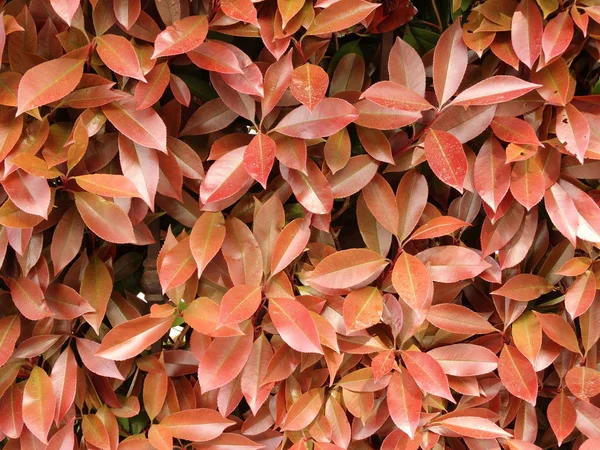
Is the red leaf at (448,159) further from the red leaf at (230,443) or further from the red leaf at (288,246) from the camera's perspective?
the red leaf at (230,443)

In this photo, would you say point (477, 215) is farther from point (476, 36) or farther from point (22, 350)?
point (22, 350)

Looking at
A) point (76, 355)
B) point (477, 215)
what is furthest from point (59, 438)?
point (477, 215)

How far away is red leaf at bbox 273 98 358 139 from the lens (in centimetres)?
74

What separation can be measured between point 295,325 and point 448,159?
0.98ft

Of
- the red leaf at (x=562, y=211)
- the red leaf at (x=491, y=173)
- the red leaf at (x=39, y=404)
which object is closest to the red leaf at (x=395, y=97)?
the red leaf at (x=491, y=173)

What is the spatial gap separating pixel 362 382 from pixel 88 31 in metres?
0.63

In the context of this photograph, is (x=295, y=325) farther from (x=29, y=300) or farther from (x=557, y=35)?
(x=557, y=35)

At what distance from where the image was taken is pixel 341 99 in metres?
0.75

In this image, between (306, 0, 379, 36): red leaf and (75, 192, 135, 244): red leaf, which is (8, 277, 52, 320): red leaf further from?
(306, 0, 379, 36): red leaf

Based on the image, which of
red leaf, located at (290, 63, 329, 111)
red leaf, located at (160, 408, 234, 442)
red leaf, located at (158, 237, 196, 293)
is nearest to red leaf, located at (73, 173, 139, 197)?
red leaf, located at (158, 237, 196, 293)

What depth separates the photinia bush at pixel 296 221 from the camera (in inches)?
28.8

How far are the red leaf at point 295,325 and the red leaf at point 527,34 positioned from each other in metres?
0.44

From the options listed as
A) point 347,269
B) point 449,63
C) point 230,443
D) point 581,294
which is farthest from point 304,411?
point 449,63

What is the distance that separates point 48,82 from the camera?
69 centimetres
